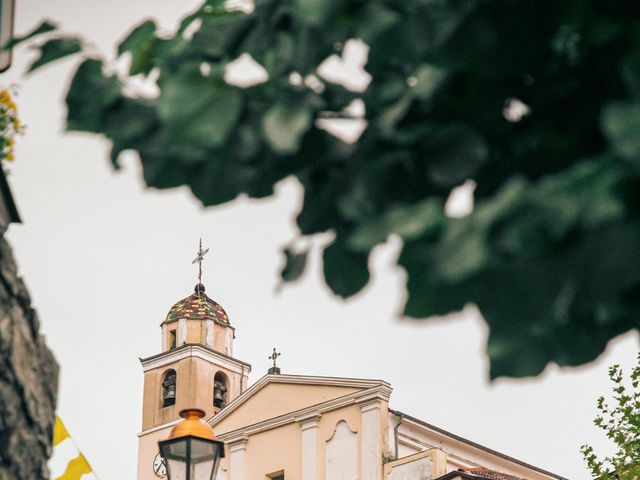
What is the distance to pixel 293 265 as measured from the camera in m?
2.72

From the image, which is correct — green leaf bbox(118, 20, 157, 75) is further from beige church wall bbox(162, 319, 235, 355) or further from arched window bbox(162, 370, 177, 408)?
beige church wall bbox(162, 319, 235, 355)

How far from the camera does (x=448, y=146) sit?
2.44 meters

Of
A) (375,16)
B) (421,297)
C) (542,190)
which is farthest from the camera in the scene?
(375,16)

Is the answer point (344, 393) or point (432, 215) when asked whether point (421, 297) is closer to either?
point (432, 215)

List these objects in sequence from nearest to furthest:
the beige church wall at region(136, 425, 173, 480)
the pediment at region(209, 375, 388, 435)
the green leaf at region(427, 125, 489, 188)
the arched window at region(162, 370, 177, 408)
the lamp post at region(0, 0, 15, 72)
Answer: the green leaf at region(427, 125, 489, 188) < the lamp post at region(0, 0, 15, 72) < the pediment at region(209, 375, 388, 435) < the beige church wall at region(136, 425, 173, 480) < the arched window at region(162, 370, 177, 408)

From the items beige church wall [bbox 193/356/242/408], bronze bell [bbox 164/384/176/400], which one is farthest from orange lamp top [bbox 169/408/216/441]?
bronze bell [bbox 164/384/176/400]

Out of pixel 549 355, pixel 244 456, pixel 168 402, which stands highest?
pixel 168 402

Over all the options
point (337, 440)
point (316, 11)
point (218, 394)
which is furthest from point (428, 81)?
point (218, 394)

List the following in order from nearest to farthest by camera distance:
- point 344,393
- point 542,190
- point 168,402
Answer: point 542,190, point 344,393, point 168,402

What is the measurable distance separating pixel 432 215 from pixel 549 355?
1.23 ft

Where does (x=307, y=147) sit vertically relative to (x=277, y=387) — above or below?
below

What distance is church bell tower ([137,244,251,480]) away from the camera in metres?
37.0

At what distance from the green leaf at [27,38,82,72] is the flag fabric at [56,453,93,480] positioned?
7528mm

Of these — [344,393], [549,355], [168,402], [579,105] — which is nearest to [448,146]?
[579,105]
